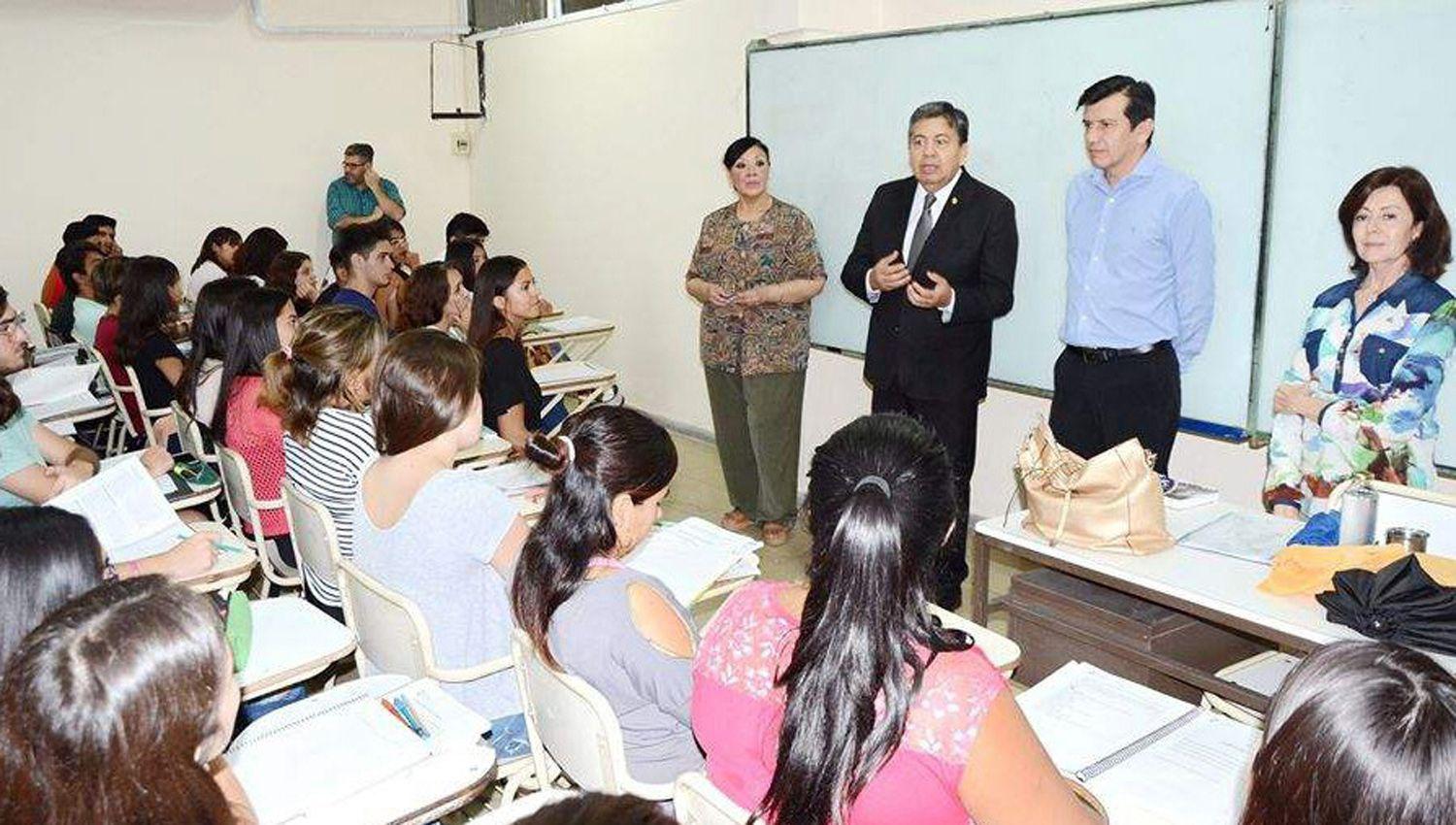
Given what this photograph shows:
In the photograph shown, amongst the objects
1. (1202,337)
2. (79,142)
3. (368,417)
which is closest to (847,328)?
(1202,337)

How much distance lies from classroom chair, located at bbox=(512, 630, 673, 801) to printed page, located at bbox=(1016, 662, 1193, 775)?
609 mm

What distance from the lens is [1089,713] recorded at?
1847 mm

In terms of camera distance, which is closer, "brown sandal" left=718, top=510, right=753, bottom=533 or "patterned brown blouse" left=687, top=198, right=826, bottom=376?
"patterned brown blouse" left=687, top=198, right=826, bottom=376

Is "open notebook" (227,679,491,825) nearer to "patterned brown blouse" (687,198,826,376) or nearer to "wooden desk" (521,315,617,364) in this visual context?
"patterned brown blouse" (687,198,826,376)

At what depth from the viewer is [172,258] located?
729 cm

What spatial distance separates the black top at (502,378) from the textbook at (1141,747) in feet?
7.11

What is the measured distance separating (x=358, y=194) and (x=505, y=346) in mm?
4303

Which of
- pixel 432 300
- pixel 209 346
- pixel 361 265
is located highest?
pixel 361 265

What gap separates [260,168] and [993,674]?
724 centimetres

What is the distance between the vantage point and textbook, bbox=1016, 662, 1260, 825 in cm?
159

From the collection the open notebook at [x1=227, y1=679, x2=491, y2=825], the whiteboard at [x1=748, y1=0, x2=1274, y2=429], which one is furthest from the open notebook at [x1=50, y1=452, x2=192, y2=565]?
the whiteboard at [x1=748, y1=0, x2=1274, y2=429]

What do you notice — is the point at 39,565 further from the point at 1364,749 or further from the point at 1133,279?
the point at 1133,279

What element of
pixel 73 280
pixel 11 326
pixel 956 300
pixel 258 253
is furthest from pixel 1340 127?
pixel 73 280

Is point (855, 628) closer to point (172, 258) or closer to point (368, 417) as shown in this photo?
point (368, 417)
